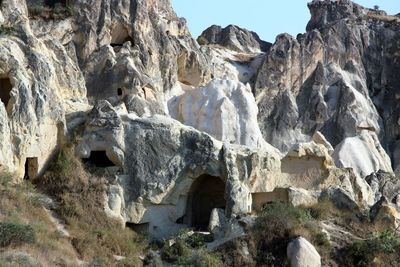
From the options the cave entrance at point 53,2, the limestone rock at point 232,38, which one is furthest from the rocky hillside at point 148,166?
the limestone rock at point 232,38

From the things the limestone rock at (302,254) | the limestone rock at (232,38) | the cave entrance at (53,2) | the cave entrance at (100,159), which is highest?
the limestone rock at (232,38)

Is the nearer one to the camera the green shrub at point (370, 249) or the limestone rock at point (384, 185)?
the green shrub at point (370, 249)

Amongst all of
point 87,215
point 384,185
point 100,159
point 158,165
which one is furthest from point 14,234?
point 384,185

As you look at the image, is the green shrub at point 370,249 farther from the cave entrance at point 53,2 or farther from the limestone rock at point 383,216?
the cave entrance at point 53,2

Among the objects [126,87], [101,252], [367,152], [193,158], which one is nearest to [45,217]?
[101,252]

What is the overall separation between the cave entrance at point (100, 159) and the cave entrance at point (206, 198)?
3184mm

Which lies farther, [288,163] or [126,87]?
[126,87]

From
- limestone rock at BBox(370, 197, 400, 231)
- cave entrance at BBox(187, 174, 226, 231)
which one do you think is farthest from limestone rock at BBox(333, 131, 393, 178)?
limestone rock at BBox(370, 197, 400, 231)

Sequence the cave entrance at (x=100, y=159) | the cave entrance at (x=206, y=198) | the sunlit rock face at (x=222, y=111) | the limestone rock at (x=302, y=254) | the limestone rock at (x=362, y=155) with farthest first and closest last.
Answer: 1. the limestone rock at (x=362, y=155)
2. the sunlit rock face at (x=222, y=111)
3. the cave entrance at (x=206, y=198)
4. the cave entrance at (x=100, y=159)
5. the limestone rock at (x=302, y=254)

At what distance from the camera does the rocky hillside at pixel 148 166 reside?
2005 cm

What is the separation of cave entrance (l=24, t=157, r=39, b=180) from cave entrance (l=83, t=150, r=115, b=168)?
1.60m

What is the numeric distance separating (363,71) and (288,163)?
2584 centimetres

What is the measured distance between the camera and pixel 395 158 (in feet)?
152

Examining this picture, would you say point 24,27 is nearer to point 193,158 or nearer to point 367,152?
point 193,158
